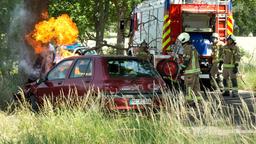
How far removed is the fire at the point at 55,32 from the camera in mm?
13359

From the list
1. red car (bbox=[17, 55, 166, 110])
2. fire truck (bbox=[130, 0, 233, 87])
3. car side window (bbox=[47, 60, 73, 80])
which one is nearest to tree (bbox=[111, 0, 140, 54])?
fire truck (bbox=[130, 0, 233, 87])

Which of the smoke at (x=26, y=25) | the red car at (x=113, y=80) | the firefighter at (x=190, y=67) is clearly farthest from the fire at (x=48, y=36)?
the firefighter at (x=190, y=67)

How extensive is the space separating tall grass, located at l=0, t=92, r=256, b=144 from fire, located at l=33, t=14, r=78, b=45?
470 cm

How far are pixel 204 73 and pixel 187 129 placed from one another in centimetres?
1104

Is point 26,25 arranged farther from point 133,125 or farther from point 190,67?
point 133,125

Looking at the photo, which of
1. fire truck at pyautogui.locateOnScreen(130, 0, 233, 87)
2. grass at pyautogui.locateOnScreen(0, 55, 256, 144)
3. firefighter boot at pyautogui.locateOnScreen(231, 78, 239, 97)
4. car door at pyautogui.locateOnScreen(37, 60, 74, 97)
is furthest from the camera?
fire truck at pyautogui.locateOnScreen(130, 0, 233, 87)

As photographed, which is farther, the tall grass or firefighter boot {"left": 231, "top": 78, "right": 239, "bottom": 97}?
firefighter boot {"left": 231, "top": 78, "right": 239, "bottom": 97}

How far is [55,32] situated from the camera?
14.3m

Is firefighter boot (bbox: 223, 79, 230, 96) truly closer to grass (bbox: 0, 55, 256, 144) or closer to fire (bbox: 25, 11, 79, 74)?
fire (bbox: 25, 11, 79, 74)

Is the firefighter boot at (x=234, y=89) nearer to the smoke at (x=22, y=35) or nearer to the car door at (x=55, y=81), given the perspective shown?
the smoke at (x=22, y=35)

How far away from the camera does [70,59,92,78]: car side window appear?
32.2ft

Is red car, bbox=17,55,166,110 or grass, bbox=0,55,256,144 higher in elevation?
red car, bbox=17,55,166,110

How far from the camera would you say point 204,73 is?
56.1 feet

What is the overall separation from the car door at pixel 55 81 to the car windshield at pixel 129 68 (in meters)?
1.12
